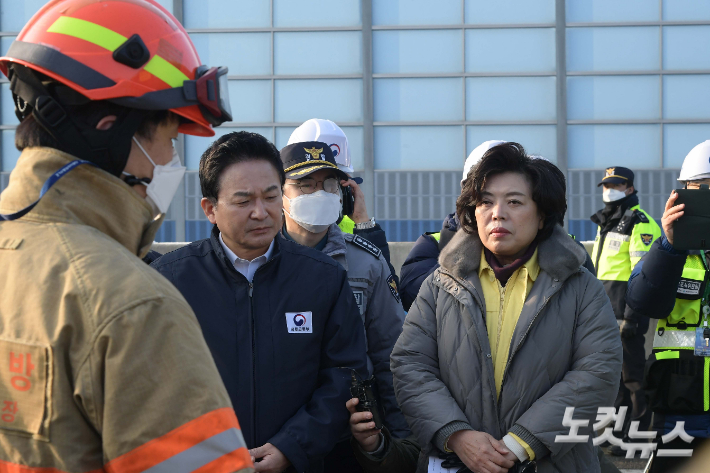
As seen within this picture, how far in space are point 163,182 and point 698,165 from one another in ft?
12.4

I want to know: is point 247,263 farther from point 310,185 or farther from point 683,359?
point 683,359

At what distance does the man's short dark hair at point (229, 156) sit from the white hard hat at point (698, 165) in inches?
109

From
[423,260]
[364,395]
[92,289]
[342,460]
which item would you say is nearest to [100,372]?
[92,289]

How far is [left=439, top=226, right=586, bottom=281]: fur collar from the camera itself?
278 cm

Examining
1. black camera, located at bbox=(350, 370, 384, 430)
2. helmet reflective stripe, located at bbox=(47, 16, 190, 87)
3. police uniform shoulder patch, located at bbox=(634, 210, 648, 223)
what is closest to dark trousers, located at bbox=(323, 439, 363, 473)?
black camera, located at bbox=(350, 370, 384, 430)

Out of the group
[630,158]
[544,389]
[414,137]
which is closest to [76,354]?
[544,389]

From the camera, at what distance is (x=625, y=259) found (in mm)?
6484

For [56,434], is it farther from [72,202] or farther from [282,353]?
[282,353]

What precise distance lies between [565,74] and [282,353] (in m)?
12.0

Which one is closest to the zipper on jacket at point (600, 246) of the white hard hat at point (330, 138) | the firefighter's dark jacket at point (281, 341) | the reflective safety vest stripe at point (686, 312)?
the reflective safety vest stripe at point (686, 312)

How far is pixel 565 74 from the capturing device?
1320 centimetres

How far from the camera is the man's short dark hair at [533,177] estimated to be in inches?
116

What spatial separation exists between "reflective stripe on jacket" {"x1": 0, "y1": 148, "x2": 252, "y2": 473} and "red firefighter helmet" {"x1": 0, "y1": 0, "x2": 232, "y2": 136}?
316 millimetres

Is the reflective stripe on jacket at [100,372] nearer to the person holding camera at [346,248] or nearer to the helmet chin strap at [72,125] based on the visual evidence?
the helmet chin strap at [72,125]
